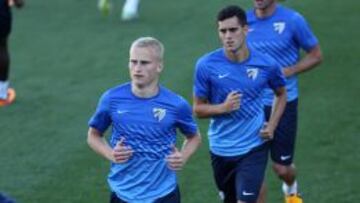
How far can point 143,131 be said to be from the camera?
6.24m

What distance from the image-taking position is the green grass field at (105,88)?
9266 mm

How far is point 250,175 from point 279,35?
142 centimetres

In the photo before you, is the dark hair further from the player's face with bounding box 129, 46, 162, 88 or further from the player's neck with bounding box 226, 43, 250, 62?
the player's face with bounding box 129, 46, 162, 88

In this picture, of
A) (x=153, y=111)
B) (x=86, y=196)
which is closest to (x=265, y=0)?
(x=153, y=111)

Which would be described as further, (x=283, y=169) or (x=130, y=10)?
(x=130, y=10)

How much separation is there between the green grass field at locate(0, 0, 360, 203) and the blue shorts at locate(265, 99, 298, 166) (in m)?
0.76

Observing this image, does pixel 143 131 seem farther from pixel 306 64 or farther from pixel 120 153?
pixel 306 64

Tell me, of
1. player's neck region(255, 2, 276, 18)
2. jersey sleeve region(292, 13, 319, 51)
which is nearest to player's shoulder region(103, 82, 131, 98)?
player's neck region(255, 2, 276, 18)

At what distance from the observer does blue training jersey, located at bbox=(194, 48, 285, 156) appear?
7094mm

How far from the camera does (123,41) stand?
15.4m

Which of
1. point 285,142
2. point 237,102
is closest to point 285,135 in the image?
point 285,142

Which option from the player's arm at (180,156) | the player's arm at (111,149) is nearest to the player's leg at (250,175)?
the player's arm at (180,156)

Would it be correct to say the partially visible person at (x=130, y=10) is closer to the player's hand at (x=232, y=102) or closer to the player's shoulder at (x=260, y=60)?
the player's shoulder at (x=260, y=60)

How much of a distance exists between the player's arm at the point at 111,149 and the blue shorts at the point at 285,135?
7.26 feet
